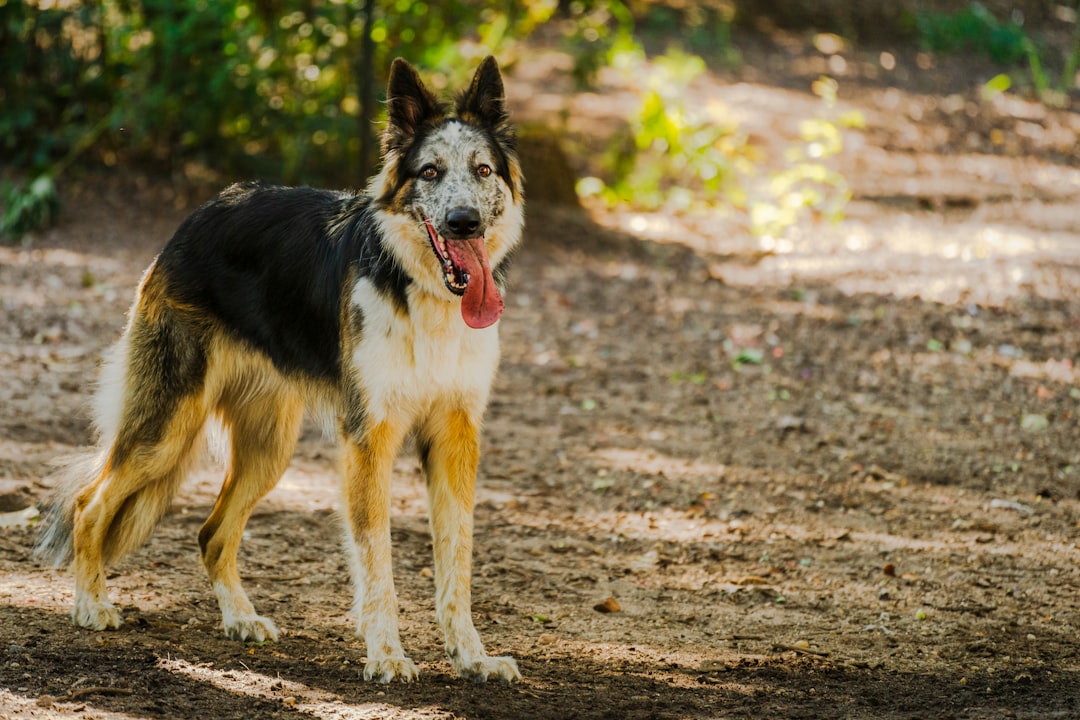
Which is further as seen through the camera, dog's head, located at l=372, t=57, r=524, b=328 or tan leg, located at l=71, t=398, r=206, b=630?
tan leg, located at l=71, t=398, r=206, b=630

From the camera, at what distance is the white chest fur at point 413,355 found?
4.45 meters

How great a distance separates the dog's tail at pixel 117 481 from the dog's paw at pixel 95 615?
0.27 meters

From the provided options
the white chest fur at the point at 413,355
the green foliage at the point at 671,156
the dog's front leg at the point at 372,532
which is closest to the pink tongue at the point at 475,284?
the white chest fur at the point at 413,355

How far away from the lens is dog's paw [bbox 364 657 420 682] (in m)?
4.37

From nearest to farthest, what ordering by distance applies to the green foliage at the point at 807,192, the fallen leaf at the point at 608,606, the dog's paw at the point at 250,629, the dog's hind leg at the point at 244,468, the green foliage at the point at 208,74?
the dog's paw at the point at 250,629 < the dog's hind leg at the point at 244,468 < the fallen leaf at the point at 608,606 < the green foliage at the point at 208,74 < the green foliage at the point at 807,192

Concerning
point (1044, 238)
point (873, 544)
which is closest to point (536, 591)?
point (873, 544)

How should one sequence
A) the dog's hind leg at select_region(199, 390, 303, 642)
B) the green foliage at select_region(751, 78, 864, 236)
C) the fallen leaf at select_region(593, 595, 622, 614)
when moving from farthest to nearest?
the green foliage at select_region(751, 78, 864, 236)
the fallen leaf at select_region(593, 595, 622, 614)
the dog's hind leg at select_region(199, 390, 303, 642)

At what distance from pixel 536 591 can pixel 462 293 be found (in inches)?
67.6

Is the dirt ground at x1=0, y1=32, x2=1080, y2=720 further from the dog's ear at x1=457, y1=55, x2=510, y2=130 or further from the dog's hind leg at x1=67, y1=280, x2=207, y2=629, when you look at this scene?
the dog's ear at x1=457, y1=55, x2=510, y2=130

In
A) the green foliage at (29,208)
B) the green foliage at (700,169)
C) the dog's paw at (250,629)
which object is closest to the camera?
the dog's paw at (250,629)

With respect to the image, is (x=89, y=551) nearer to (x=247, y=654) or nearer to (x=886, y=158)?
(x=247, y=654)

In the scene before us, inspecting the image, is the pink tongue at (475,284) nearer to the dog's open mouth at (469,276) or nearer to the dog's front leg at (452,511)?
the dog's open mouth at (469,276)

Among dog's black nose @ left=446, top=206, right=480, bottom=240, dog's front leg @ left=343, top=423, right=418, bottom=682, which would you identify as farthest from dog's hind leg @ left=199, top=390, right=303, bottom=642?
dog's black nose @ left=446, top=206, right=480, bottom=240

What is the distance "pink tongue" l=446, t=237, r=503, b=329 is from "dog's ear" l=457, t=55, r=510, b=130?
63 centimetres
